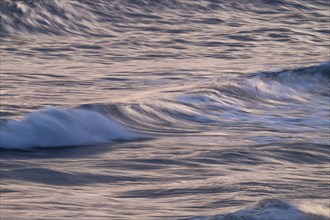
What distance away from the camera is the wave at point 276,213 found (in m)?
3.82

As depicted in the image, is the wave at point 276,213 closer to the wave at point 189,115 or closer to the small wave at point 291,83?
the wave at point 189,115

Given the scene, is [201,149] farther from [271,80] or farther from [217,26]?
[217,26]

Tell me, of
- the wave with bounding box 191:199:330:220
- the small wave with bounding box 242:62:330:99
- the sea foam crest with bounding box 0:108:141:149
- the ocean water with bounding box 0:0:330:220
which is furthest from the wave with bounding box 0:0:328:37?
the wave with bounding box 191:199:330:220

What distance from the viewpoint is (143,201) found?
14.5 feet

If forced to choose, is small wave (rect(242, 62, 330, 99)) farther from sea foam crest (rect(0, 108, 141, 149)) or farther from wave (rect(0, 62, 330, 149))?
sea foam crest (rect(0, 108, 141, 149))

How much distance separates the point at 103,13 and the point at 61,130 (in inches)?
280

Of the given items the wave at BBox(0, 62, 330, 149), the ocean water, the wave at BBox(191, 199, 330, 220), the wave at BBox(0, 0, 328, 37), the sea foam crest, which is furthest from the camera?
the wave at BBox(0, 0, 328, 37)

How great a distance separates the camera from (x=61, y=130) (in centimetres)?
624

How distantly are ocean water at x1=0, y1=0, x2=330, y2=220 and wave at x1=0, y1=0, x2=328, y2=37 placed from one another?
0.04 m

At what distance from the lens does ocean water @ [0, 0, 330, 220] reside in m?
4.44

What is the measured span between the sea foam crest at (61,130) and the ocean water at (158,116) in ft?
0.04

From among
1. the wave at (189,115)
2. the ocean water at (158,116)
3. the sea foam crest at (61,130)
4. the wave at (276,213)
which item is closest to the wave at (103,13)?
the ocean water at (158,116)

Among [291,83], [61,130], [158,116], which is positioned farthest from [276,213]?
[291,83]

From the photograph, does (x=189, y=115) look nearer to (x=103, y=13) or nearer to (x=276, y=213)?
(x=276, y=213)
